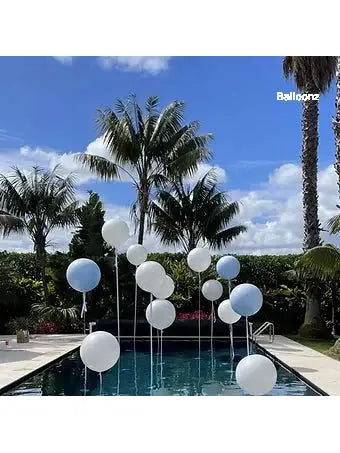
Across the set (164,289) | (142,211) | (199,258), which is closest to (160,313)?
(164,289)

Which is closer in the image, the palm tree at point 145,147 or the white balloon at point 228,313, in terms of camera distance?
the white balloon at point 228,313

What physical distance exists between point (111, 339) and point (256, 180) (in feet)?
33.5

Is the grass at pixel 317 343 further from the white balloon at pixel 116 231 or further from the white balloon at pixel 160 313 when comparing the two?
the white balloon at pixel 116 231

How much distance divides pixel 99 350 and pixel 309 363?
4771 millimetres

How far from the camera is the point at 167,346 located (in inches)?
517

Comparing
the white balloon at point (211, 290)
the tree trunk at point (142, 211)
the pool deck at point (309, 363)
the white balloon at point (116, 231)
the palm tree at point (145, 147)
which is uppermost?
the palm tree at point (145, 147)

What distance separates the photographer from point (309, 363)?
9.45 meters

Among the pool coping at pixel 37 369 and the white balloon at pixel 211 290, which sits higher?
the white balloon at pixel 211 290

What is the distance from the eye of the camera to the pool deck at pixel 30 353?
853cm

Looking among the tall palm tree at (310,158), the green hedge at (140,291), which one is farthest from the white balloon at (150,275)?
the green hedge at (140,291)

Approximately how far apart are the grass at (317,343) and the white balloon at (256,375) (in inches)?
217

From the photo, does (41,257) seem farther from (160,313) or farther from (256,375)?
(256,375)
